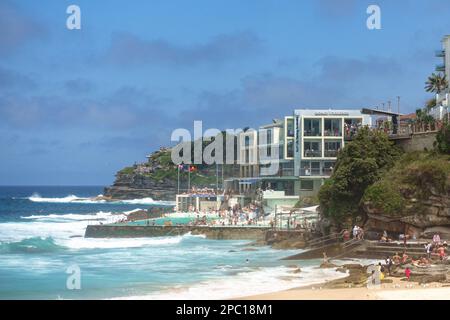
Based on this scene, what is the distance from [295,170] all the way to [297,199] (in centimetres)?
500

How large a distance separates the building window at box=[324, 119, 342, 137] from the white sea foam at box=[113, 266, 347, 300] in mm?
36992

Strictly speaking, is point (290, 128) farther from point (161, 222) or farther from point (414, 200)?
point (414, 200)

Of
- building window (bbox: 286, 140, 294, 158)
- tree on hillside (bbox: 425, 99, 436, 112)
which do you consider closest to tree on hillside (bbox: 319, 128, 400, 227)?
tree on hillside (bbox: 425, 99, 436, 112)

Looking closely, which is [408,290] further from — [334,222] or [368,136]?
[368,136]

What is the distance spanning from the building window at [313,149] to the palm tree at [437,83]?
1216 centimetres

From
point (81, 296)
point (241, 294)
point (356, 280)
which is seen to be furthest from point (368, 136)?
point (81, 296)

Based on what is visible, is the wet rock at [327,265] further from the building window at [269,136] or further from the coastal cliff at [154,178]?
the coastal cliff at [154,178]

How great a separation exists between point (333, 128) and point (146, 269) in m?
38.0

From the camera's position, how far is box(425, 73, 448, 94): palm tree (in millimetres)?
60375

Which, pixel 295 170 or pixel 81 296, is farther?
pixel 295 170

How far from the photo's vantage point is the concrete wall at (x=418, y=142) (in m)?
41.3

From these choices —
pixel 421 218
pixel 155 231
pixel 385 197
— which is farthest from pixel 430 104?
pixel 421 218
